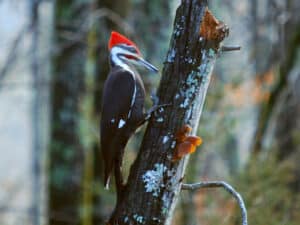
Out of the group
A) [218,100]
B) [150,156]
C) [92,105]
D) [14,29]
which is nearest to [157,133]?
[150,156]

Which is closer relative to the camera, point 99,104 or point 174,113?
point 174,113

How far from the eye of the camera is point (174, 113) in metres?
2.36

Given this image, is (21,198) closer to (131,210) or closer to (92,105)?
(92,105)

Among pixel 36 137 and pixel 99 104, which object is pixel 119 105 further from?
pixel 36 137

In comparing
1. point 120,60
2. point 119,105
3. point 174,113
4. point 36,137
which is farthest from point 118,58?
point 36,137

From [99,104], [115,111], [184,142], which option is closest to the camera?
[184,142]

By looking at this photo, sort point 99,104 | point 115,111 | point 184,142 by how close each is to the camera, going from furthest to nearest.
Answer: point 99,104
point 115,111
point 184,142

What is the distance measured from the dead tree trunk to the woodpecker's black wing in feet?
0.50

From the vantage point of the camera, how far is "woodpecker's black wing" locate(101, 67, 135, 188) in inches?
98.6

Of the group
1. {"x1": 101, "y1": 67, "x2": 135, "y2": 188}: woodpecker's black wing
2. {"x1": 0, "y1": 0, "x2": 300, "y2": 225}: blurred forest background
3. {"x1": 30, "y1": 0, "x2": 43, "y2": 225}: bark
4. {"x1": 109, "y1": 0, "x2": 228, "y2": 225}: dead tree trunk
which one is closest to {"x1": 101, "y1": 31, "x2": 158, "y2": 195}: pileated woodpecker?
{"x1": 101, "y1": 67, "x2": 135, "y2": 188}: woodpecker's black wing

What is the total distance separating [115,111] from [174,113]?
262 millimetres

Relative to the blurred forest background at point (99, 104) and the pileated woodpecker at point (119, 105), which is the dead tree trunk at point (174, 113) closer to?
the pileated woodpecker at point (119, 105)

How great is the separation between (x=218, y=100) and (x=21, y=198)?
27.0ft

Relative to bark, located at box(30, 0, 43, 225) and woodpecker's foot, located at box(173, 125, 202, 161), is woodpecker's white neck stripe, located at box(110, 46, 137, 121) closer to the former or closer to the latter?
woodpecker's foot, located at box(173, 125, 202, 161)
